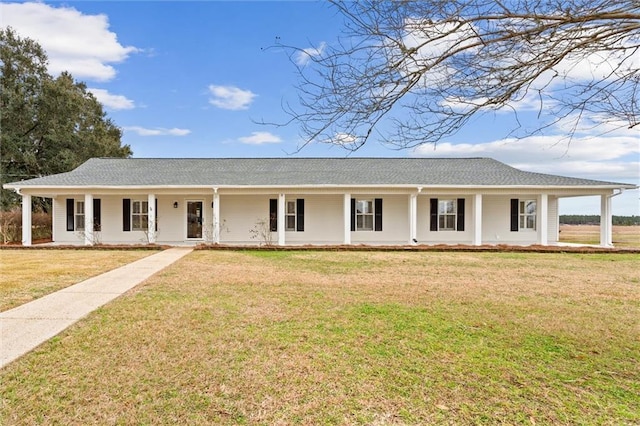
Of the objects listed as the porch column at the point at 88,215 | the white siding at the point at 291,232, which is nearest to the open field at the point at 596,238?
the white siding at the point at 291,232

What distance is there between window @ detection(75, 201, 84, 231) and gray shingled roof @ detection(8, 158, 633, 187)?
1332 mm

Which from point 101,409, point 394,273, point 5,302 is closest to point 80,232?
point 5,302

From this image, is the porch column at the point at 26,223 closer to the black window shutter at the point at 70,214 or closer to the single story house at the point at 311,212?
the single story house at the point at 311,212

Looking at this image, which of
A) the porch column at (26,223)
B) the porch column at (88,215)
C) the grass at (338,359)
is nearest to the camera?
the grass at (338,359)

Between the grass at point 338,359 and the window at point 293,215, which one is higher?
the window at point 293,215

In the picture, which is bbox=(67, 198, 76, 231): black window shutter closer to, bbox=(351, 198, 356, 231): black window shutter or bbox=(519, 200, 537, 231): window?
bbox=(351, 198, 356, 231): black window shutter

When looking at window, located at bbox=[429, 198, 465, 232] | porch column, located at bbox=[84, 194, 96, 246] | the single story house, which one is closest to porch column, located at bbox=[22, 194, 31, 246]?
the single story house

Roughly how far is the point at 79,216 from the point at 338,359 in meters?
18.2

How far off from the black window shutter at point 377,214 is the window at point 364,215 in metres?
0.14

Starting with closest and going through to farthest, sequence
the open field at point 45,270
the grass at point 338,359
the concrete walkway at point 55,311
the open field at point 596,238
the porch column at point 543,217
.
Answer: the grass at point 338,359
the concrete walkway at point 55,311
the open field at point 45,270
the porch column at point 543,217
the open field at point 596,238

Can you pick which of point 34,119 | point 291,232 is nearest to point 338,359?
point 291,232

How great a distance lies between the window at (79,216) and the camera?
18328 millimetres

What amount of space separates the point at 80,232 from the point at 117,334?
1546 cm

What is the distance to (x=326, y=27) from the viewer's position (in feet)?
12.6
